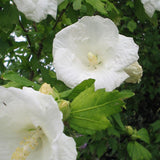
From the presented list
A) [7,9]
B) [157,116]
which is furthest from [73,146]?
[157,116]

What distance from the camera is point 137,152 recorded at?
1656mm

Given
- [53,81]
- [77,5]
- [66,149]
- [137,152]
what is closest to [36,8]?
[77,5]

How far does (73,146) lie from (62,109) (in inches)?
4.5

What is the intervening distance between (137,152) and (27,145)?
1.12 metres

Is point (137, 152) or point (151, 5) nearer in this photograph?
point (151, 5)

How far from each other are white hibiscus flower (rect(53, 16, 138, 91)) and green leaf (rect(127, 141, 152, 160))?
32.6 inches

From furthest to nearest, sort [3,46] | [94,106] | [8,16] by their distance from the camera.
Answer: [3,46] → [8,16] → [94,106]

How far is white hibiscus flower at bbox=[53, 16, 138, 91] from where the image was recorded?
2.99ft

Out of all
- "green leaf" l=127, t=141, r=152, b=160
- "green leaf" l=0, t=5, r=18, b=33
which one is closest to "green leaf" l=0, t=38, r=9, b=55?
"green leaf" l=0, t=5, r=18, b=33

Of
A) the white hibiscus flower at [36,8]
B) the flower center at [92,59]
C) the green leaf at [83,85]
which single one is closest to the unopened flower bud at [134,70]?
the flower center at [92,59]

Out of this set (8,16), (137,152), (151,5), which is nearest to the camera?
(151,5)

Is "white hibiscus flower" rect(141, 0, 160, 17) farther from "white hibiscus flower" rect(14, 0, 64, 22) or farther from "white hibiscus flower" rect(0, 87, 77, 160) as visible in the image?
"white hibiscus flower" rect(0, 87, 77, 160)

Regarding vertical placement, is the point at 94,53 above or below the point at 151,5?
below

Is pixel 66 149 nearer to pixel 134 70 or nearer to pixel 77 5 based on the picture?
pixel 134 70
